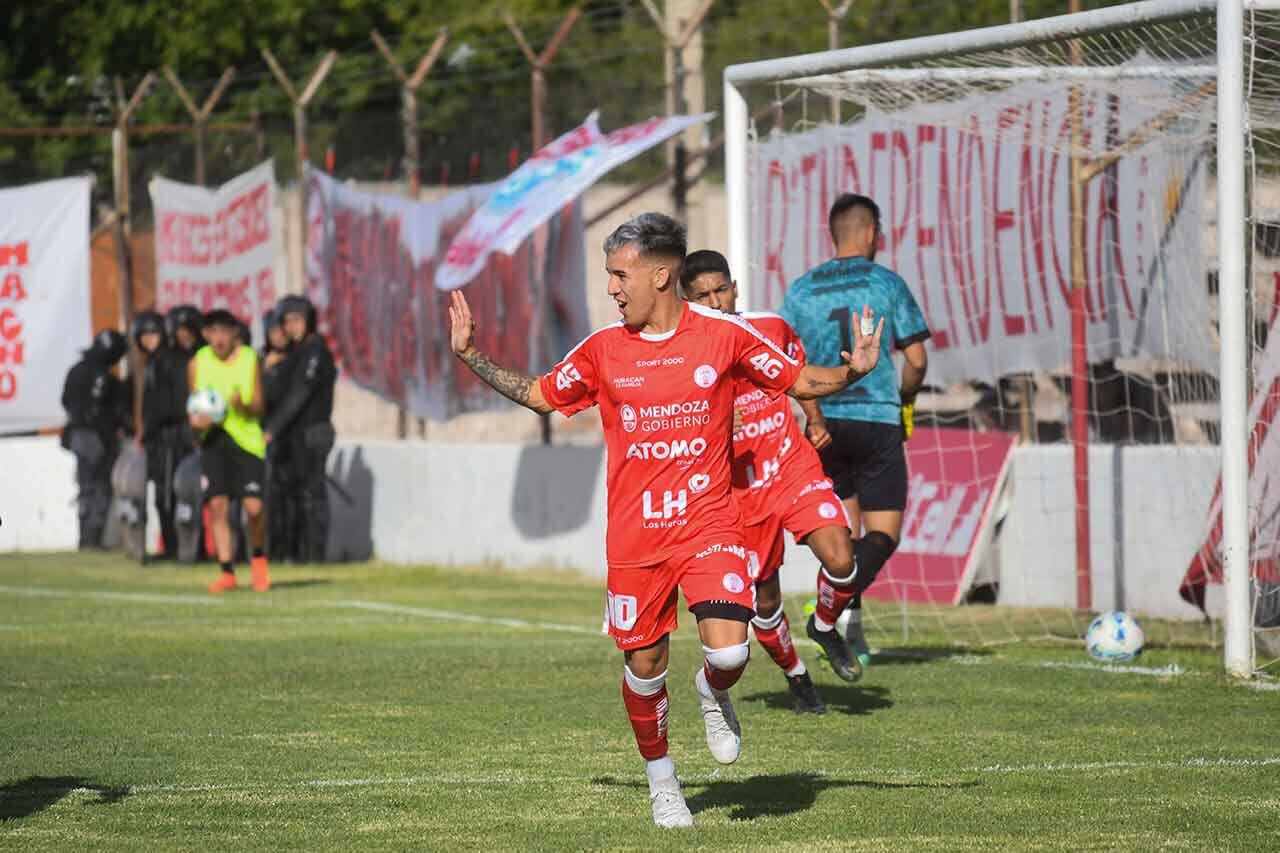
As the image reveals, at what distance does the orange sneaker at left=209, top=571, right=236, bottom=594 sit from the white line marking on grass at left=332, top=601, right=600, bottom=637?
1330 millimetres

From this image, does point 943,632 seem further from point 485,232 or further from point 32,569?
point 32,569

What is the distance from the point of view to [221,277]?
74.0 feet

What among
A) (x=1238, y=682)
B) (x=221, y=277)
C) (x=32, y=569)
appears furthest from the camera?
(x=221, y=277)

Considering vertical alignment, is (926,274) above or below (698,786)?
above

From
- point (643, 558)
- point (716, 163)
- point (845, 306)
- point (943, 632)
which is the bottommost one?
point (943, 632)

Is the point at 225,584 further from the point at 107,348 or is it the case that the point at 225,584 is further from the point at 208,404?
the point at 107,348

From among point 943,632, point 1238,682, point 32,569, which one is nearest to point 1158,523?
point 943,632

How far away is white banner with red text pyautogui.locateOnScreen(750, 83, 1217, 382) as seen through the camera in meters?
13.4

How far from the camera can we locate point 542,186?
55.8 ft

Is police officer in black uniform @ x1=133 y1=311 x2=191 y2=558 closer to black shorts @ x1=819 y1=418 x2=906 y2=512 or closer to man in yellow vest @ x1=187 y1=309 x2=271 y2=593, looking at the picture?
man in yellow vest @ x1=187 y1=309 x2=271 y2=593

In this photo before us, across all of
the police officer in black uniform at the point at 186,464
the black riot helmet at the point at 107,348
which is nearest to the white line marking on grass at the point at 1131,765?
the police officer in black uniform at the point at 186,464

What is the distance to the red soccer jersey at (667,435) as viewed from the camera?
7164mm

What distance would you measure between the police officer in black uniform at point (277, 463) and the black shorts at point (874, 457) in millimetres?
9125

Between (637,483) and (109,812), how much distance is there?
203cm
